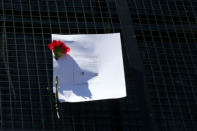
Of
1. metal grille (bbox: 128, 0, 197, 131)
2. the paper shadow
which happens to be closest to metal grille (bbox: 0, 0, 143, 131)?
metal grille (bbox: 128, 0, 197, 131)

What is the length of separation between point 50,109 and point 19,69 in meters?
1.73

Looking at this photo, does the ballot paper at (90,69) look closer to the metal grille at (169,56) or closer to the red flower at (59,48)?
the red flower at (59,48)

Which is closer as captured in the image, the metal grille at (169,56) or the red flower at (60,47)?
the red flower at (60,47)

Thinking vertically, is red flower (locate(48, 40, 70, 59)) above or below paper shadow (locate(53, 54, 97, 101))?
above

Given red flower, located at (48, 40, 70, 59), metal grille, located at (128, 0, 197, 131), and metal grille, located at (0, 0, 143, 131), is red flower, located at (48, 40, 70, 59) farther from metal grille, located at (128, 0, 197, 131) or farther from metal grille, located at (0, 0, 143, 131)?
metal grille, located at (128, 0, 197, 131)

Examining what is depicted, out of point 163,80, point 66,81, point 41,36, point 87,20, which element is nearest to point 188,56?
point 163,80

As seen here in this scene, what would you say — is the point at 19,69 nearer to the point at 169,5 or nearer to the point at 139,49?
the point at 139,49

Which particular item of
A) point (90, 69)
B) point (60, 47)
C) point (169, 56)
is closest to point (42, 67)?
point (60, 47)

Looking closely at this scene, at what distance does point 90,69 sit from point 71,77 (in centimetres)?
47

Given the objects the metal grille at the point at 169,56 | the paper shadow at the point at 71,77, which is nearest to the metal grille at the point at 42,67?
the metal grille at the point at 169,56

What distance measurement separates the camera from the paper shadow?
1148 centimetres

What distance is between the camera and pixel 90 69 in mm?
11766

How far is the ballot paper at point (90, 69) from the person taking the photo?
1146 centimetres

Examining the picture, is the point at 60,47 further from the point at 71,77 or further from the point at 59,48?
the point at 71,77
